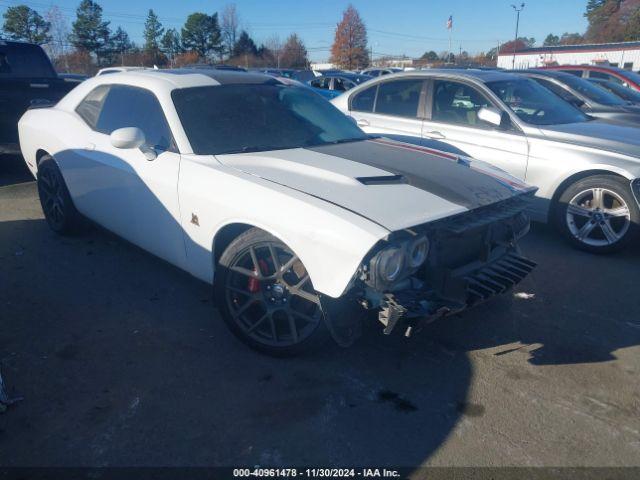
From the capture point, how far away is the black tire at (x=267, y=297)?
292 centimetres

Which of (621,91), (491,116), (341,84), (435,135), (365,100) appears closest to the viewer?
(491,116)

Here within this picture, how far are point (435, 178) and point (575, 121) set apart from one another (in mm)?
3490

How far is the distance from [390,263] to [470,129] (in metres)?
3.59

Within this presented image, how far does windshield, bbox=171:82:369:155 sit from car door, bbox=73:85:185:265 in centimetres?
21

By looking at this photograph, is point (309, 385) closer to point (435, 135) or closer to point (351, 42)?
point (435, 135)

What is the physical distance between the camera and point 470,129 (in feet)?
18.4

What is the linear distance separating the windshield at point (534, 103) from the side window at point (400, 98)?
34.0 inches

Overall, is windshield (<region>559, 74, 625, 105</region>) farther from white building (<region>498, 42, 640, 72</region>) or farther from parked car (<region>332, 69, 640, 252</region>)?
white building (<region>498, 42, 640, 72</region>)

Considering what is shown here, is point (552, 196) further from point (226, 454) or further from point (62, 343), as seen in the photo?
point (62, 343)

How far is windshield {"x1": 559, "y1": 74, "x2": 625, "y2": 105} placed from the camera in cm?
804

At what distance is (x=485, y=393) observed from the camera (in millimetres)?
2854

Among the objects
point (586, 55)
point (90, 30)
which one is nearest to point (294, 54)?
point (90, 30)

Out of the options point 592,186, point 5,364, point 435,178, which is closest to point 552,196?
point 592,186

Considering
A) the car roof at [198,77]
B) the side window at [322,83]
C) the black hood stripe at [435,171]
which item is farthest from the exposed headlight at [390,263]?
the side window at [322,83]
